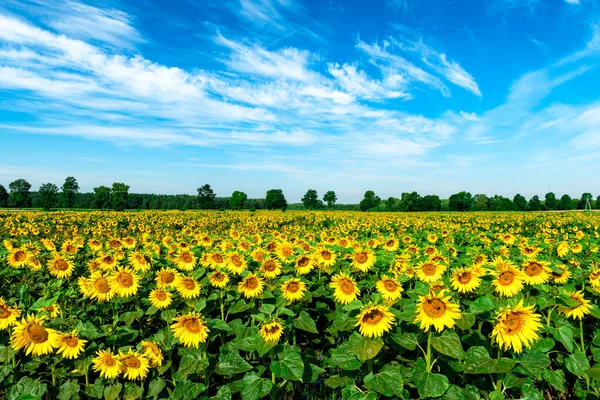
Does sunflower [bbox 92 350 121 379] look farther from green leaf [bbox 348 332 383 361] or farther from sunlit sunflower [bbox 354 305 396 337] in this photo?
sunlit sunflower [bbox 354 305 396 337]

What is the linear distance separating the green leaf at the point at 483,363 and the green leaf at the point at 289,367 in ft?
4.06

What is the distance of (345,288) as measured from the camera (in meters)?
3.39

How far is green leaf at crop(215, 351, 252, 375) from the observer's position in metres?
2.78

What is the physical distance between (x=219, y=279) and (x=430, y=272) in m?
2.43

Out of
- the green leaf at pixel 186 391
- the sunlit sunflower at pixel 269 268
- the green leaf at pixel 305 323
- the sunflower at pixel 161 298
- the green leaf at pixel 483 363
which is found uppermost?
the sunlit sunflower at pixel 269 268

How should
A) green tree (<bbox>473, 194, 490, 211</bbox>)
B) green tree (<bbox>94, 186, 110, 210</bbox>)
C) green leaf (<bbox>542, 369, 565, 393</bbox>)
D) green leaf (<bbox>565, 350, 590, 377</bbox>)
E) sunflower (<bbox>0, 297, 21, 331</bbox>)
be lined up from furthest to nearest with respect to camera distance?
green tree (<bbox>473, 194, 490, 211</bbox>), green tree (<bbox>94, 186, 110, 210</bbox>), sunflower (<bbox>0, 297, 21, 331</bbox>), green leaf (<bbox>542, 369, 565, 393</bbox>), green leaf (<bbox>565, 350, 590, 377</bbox>)

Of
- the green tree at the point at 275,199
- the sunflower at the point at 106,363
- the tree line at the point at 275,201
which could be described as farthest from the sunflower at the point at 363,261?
the green tree at the point at 275,199

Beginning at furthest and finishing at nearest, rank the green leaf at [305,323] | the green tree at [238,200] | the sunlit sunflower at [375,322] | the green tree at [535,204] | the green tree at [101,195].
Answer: the green tree at [535,204]
the green tree at [238,200]
the green tree at [101,195]
the green leaf at [305,323]
the sunlit sunflower at [375,322]

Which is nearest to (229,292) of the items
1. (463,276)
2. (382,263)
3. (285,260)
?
(285,260)

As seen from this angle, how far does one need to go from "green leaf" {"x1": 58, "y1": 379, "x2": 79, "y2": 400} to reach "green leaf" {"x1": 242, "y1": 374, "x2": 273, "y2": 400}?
5.06 feet

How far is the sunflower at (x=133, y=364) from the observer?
9.51ft

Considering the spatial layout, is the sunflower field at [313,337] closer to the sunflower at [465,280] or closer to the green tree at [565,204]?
the sunflower at [465,280]

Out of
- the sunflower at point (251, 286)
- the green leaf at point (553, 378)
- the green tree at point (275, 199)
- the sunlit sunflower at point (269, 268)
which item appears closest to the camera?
the green leaf at point (553, 378)

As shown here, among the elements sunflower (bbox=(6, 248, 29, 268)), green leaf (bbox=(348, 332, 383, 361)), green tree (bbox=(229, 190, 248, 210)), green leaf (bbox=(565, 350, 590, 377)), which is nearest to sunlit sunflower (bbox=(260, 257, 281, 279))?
green leaf (bbox=(348, 332, 383, 361))
